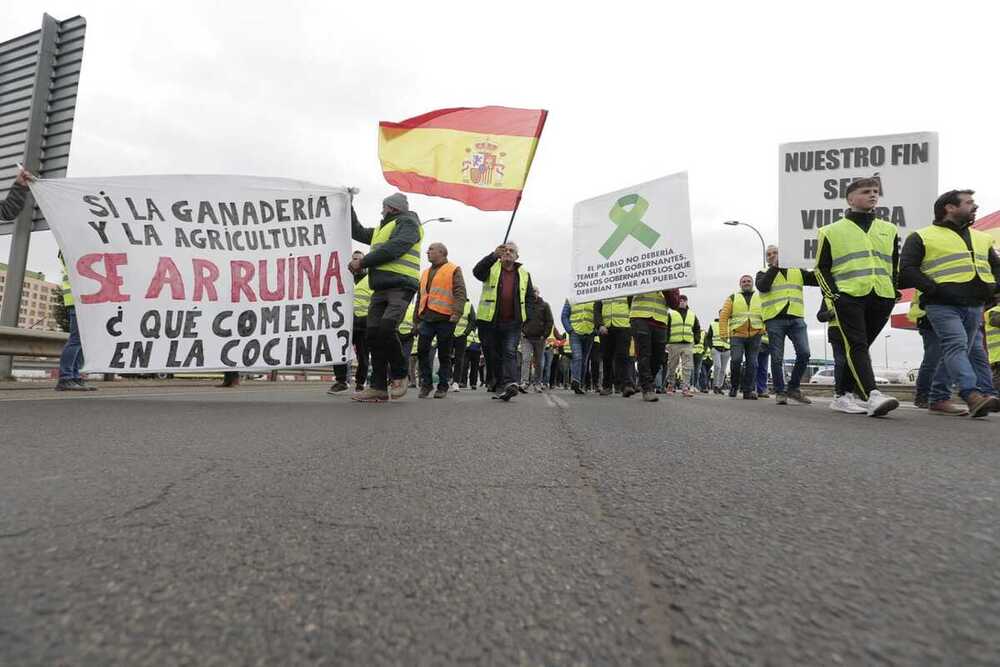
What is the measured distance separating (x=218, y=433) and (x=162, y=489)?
1.42 metres

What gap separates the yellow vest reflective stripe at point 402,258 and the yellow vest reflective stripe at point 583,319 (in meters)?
5.13

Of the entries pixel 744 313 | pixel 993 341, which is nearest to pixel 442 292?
pixel 744 313

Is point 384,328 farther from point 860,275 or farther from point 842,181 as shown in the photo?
point 842,181

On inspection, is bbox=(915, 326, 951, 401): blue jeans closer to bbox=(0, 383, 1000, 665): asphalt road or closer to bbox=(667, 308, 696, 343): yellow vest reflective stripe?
bbox=(0, 383, 1000, 665): asphalt road

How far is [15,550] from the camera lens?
112cm

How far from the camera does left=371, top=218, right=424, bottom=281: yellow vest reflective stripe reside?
18.1 ft

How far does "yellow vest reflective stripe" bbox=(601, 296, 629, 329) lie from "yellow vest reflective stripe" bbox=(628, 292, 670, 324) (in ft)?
1.46

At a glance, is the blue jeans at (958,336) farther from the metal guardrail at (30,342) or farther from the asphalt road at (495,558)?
the metal guardrail at (30,342)

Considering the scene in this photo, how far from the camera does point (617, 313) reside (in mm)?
9094

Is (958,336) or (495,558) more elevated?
(958,336)

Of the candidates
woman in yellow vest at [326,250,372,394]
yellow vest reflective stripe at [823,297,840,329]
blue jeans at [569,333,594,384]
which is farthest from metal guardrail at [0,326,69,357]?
yellow vest reflective stripe at [823,297,840,329]

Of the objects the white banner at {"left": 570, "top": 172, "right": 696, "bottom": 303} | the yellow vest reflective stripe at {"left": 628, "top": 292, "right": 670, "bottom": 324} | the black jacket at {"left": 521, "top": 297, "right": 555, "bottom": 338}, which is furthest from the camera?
the black jacket at {"left": 521, "top": 297, "right": 555, "bottom": 338}

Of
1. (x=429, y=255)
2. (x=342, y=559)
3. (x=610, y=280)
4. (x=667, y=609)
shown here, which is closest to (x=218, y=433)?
(x=342, y=559)

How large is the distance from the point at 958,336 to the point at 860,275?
0.95 meters
